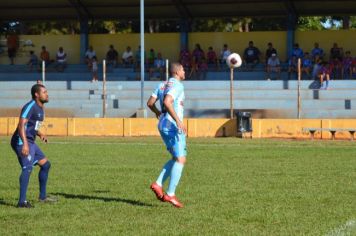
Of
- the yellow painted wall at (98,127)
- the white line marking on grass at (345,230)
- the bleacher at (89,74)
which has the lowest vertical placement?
Result: the yellow painted wall at (98,127)

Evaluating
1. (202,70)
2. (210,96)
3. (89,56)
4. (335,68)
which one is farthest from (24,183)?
(89,56)

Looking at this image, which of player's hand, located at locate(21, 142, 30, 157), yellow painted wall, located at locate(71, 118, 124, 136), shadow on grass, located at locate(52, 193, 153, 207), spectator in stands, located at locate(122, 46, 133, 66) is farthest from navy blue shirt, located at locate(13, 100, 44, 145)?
spectator in stands, located at locate(122, 46, 133, 66)

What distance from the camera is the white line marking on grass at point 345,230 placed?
7816 millimetres

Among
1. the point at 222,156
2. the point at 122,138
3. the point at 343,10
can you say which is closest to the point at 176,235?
the point at 222,156

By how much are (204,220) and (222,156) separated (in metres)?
10.1

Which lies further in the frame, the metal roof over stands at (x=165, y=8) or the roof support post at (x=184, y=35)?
the roof support post at (x=184, y=35)

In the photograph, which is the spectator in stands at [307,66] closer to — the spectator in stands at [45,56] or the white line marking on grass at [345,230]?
the spectator in stands at [45,56]

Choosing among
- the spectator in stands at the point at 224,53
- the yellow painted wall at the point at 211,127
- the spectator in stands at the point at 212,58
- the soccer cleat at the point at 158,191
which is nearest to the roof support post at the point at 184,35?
the spectator in stands at the point at 212,58

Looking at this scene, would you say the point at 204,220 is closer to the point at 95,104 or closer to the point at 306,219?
the point at 306,219

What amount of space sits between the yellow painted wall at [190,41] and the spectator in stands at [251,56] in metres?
2.13

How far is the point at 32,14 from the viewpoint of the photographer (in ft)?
141

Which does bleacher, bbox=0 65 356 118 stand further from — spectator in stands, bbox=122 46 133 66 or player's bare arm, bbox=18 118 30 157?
player's bare arm, bbox=18 118 30 157

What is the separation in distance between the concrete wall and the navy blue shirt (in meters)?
17.9

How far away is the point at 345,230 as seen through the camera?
805 cm
